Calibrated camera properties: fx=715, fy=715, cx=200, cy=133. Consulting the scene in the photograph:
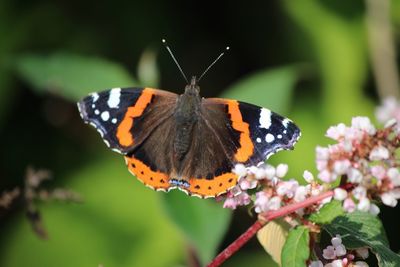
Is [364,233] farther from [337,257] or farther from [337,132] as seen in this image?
[337,132]

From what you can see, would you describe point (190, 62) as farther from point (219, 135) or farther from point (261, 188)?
point (261, 188)

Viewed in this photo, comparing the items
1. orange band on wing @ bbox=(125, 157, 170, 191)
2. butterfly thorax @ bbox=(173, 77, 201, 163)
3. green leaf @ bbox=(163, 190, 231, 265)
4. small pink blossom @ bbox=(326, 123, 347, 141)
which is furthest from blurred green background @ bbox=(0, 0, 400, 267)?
small pink blossom @ bbox=(326, 123, 347, 141)

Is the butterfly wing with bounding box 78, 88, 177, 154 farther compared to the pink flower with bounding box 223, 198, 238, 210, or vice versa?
the butterfly wing with bounding box 78, 88, 177, 154

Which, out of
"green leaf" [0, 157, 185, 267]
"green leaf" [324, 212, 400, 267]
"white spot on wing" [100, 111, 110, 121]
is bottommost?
"green leaf" [0, 157, 185, 267]

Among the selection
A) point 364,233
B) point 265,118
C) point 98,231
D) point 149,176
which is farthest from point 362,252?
point 98,231

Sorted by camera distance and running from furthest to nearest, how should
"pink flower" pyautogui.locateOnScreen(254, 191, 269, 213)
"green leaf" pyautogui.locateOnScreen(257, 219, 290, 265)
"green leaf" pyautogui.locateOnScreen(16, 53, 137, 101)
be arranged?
"green leaf" pyautogui.locateOnScreen(16, 53, 137, 101) < "green leaf" pyautogui.locateOnScreen(257, 219, 290, 265) < "pink flower" pyautogui.locateOnScreen(254, 191, 269, 213)

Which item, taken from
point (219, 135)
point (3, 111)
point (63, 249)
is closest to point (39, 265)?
point (63, 249)

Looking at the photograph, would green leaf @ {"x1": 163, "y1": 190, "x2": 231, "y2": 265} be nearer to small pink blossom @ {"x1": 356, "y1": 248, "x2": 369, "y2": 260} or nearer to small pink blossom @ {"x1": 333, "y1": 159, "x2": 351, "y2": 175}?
small pink blossom @ {"x1": 356, "y1": 248, "x2": 369, "y2": 260}
